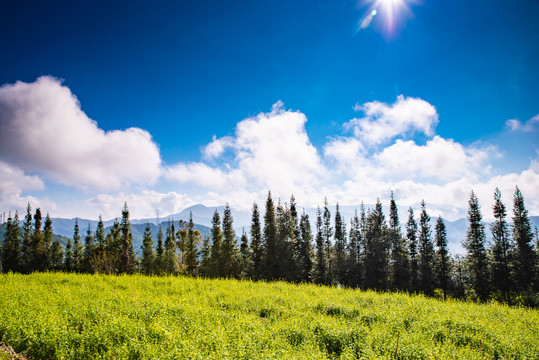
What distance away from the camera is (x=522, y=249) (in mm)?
40938

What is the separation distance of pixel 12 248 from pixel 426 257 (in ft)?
305

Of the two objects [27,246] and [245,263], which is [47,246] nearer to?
[27,246]

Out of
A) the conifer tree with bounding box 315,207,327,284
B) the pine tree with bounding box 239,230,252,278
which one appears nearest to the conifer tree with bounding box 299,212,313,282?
the conifer tree with bounding box 315,207,327,284

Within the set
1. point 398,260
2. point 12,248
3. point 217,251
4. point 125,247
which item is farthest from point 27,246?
point 398,260

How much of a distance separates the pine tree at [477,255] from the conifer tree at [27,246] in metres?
92.1

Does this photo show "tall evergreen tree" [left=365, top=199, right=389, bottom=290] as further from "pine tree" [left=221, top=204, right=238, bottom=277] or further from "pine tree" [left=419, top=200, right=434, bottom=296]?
"pine tree" [left=221, top=204, right=238, bottom=277]

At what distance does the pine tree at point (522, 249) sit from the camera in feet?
131

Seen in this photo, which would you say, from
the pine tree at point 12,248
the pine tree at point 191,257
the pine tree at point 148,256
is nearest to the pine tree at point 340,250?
the pine tree at point 191,257

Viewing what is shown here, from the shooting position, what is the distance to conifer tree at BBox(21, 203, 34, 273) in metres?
59.8

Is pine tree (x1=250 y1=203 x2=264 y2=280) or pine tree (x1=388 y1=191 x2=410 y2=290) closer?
pine tree (x1=250 y1=203 x2=264 y2=280)

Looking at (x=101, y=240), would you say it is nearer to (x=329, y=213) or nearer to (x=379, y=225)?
(x=329, y=213)

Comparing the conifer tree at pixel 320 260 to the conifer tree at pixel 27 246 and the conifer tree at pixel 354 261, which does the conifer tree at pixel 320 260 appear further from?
Answer: the conifer tree at pixel 27 246

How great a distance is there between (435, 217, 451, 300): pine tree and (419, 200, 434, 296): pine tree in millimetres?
1206

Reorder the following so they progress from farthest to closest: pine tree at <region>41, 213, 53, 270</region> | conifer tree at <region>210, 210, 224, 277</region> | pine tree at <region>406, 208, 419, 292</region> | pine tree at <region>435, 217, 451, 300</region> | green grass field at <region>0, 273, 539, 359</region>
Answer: pine tree at <region>41, 213, 53, 270</region>, pine tree at <region>406, 208, 419, 292</region>, pine tree at <region>435, 217, 451, 300</region>, conifer tree at <region>210, 210, 224, 277</region>, green grass field at <region>0, 273, 539, 359</region>
